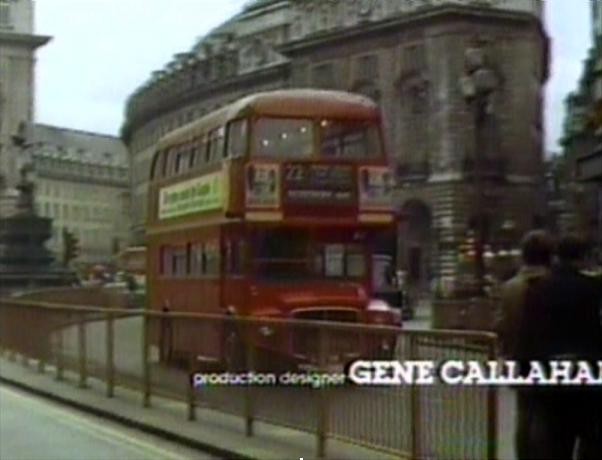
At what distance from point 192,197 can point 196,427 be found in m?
7.90

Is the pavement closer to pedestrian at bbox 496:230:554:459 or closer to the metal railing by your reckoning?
the metal railing

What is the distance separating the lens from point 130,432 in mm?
16172

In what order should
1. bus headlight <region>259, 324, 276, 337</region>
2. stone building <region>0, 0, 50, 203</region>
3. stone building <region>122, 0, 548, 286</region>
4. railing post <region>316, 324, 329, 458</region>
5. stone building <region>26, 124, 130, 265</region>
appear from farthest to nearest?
stone building <region>26, 124, 130, 265</region> < stone building <region>0, 0, 50, 203</region> < stone building <region>122, 0, 548, 286</region> < bus headlight <region>259, 324, 276, 337</region> < railing post <region>316, 324, 329, 458</region>

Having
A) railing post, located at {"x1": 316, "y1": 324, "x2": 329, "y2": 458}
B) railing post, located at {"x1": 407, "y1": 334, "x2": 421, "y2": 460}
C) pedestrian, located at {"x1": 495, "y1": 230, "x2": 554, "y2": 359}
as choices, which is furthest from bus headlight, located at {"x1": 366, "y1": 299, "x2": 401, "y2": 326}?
pedestrian, located at {"x1": 495, "y1": 230, "x2": 554, "y2": 359}

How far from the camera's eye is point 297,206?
21000 millimetres

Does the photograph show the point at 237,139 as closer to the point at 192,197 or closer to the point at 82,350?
the point at 192,197

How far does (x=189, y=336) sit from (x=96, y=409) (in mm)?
1886

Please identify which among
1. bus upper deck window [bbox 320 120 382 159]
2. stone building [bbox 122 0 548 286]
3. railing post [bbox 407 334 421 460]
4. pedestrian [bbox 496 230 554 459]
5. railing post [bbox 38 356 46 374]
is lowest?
railing post [bbox 38 356 46 374]

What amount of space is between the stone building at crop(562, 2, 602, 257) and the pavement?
5317 mm

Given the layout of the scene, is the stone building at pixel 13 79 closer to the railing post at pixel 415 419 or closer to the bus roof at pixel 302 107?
the bus roof at pixel 302 107

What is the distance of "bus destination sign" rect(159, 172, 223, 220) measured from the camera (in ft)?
71.6

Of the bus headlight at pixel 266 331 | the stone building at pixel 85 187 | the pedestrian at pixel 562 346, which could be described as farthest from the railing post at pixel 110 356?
the stone building at pixel 85 187

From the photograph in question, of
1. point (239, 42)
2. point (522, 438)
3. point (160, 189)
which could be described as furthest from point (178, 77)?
point (522, 438)

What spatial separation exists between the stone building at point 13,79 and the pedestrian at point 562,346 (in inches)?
1661
